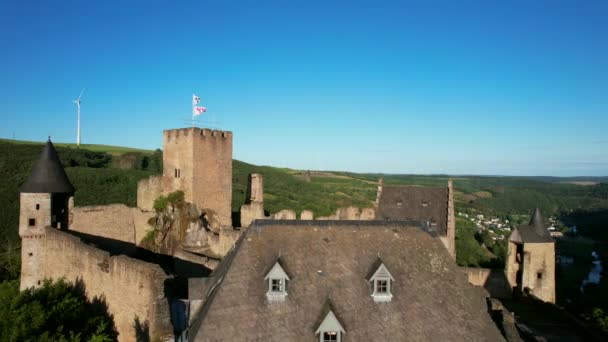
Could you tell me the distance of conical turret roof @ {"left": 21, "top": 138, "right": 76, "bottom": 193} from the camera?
22.2m

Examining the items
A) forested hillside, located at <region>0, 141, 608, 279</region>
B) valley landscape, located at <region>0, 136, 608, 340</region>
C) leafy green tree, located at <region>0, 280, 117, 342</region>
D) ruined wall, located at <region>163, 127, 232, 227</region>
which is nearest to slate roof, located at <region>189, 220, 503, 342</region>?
leafy green tree, located at <region>0, 280, 117, 342</region>

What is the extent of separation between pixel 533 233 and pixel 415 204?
757 cm

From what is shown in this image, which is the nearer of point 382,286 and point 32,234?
point 382,286

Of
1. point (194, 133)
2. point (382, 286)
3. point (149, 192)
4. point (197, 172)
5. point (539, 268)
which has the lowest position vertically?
point (539, 268)

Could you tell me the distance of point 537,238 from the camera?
2816 centimetres

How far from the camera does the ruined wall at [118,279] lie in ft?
46.2

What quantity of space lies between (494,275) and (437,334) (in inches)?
734

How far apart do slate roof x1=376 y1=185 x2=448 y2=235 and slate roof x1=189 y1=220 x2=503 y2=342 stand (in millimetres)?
16040

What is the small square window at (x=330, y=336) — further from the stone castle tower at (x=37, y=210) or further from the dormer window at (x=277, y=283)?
the stone castle tower at (x=37, y=210)

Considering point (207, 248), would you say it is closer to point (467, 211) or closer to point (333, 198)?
point (333, 198)

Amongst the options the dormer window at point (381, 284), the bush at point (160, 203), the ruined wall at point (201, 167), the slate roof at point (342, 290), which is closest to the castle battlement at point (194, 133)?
the ruined wall at point (201, 167)

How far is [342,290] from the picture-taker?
40.5 ft

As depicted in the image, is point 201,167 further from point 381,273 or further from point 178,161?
point 381,273

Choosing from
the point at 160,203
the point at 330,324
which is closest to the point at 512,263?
the point at 330,324
